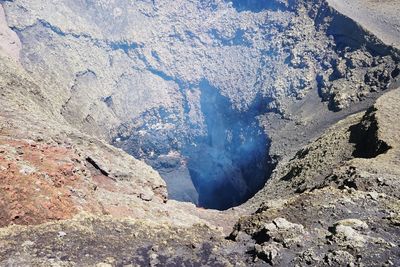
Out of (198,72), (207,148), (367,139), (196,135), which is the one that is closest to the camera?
(367,139)

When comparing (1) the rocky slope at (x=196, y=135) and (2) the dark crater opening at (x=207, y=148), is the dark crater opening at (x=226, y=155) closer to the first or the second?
(2) the dark crater opening at (x=207, y=148)

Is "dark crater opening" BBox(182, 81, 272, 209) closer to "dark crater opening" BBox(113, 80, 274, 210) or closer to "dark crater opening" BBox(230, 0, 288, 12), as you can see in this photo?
"dark crater opening" BBox(113, 80, 274, 210)

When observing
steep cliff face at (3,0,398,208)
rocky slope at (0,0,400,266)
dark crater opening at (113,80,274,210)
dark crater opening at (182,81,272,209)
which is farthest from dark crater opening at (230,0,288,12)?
dark crater opening at (182,81,272,209)

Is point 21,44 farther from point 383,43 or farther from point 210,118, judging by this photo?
point 383,43

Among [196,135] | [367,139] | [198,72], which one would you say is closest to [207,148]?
[196,135]

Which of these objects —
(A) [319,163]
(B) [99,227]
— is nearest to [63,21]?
(A) [319,163]

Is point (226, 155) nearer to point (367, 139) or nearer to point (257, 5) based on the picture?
point (257, 5)

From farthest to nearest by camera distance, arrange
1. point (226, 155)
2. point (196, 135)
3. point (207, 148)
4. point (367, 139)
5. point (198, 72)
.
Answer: point (198, 72)
point (196, 135)
point (207, 148)
point (226, 155)
point (367, 139)

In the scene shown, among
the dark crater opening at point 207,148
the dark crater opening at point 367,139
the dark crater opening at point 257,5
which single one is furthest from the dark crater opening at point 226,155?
the dark crater opening at point 367,139
